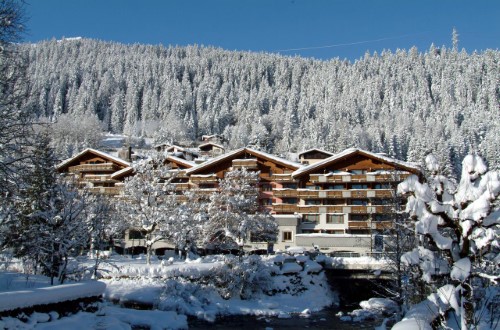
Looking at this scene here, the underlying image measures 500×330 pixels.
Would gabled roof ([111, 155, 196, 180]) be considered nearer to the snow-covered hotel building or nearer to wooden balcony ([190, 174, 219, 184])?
the snow-covered hotel building

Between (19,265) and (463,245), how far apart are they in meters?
31.3

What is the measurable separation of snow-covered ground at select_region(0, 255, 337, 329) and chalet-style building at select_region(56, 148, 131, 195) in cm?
2278

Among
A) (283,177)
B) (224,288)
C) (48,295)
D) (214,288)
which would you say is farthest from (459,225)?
(283,177)

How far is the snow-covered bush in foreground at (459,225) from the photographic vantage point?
879 centimetres

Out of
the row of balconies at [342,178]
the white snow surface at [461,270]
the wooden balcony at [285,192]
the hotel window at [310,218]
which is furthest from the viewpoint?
the wooden balcony at [285,192]

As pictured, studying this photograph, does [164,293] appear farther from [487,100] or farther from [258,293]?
[487,100]

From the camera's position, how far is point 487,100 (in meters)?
180

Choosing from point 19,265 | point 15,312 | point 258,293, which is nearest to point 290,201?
point 258,293

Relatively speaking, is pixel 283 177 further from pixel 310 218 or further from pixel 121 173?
pixel 121 173

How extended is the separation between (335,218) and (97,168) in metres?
32.4

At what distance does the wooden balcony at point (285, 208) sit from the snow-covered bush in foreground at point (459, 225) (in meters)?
46.2

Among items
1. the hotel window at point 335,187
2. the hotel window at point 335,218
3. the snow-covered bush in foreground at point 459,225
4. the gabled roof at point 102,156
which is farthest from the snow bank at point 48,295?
the gabled roof at point 102,156

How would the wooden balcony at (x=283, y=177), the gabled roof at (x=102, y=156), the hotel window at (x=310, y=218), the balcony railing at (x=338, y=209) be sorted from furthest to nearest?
1. the gabled roof at (x=102, y=156)
2. the wooden balcony at (x=283, y=177)
3. the hotel window at (x=310, y=218)
4. the balcony railing at (x=338, y=209)

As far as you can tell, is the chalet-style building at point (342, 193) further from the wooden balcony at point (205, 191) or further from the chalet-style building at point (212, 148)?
the chalet-style building at point (212, 148)
